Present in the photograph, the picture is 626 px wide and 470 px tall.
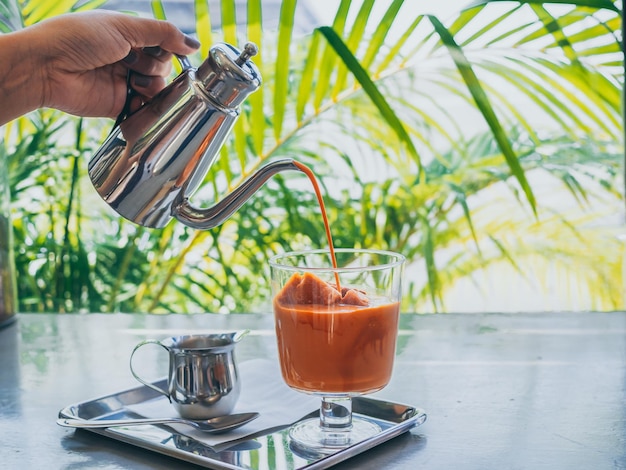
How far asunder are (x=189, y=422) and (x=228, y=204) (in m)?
0.23

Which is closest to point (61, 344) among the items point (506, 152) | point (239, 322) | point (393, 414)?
point (239, 322)

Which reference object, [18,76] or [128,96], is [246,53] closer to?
[128,96]

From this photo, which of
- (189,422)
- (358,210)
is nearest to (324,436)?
(189,422)

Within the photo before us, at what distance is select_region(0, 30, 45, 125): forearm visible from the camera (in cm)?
106

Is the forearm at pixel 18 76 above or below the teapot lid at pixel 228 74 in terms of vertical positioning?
above

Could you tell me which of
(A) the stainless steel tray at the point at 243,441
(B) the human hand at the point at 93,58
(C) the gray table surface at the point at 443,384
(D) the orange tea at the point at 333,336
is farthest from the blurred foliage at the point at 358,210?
(D) the orange tea at the point at 333,336

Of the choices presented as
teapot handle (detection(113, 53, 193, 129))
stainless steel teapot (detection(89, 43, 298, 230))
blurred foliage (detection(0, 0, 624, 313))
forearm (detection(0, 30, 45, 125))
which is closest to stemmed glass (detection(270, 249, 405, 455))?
stainless steel teapot (detection(89, 43, 298, 230))

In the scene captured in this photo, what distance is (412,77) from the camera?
2.31 m

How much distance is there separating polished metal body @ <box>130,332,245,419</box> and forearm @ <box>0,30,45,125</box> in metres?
0.41

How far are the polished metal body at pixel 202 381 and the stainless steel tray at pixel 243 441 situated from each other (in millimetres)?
35

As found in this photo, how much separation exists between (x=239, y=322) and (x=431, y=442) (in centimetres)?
62

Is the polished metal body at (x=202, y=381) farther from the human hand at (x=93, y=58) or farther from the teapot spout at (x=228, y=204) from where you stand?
the human hand at (x=93, y=58)

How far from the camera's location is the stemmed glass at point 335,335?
0.81 metres

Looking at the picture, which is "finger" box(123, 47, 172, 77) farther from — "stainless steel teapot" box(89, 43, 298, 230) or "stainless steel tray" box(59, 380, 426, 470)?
"stainless steel tray" box(59, 380, 426, 470)
